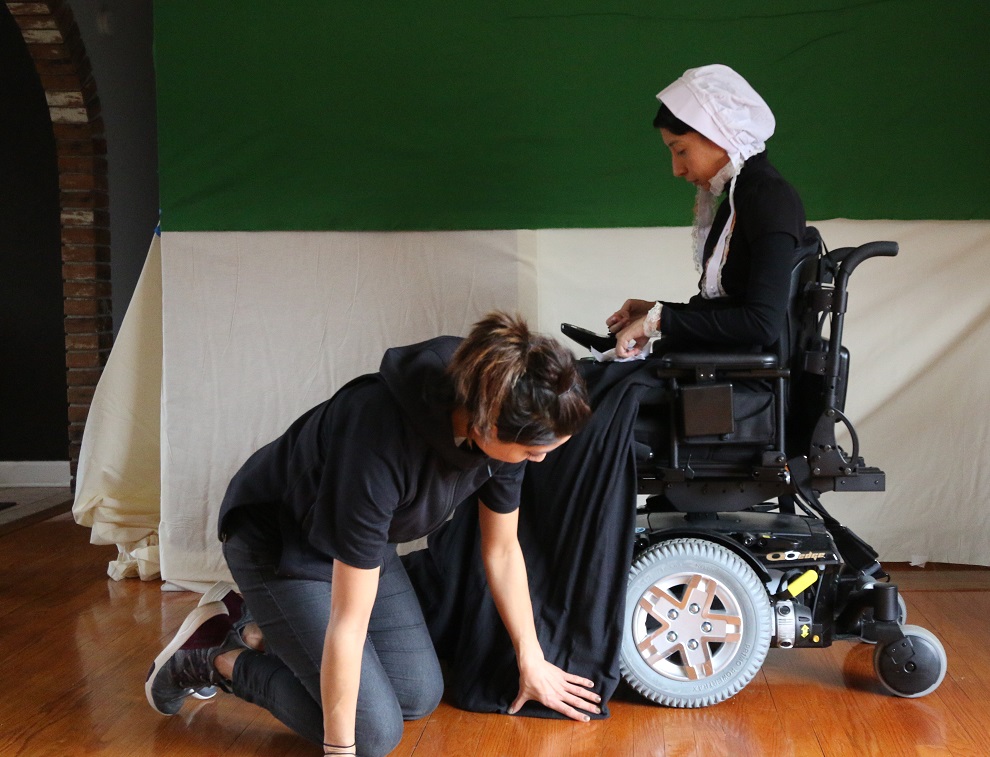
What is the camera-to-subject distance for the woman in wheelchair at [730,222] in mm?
2053

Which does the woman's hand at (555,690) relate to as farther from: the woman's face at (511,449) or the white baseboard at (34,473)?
the white baseboard at (34,473)

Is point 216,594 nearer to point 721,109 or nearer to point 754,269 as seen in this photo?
point 754,269

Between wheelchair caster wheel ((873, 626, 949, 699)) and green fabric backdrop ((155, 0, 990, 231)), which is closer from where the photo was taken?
wheelchair caster wheel ((873, 626, 949, 699))

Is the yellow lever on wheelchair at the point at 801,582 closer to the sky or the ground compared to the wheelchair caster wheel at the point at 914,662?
closer to the sky

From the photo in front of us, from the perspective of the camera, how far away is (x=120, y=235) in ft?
14.9

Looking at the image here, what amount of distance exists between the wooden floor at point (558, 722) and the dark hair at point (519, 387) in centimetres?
81

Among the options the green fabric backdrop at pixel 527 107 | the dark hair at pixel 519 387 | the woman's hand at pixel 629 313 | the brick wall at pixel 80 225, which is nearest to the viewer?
the dark hair at pixel 519 387

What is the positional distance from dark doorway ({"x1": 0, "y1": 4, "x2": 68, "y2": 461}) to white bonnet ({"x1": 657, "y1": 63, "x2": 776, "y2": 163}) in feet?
12.3

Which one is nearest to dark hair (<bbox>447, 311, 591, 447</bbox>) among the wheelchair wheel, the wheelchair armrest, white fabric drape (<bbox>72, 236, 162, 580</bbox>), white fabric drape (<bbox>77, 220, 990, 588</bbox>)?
the wheelchair armrest

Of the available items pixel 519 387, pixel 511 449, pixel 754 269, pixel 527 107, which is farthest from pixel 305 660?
pixel 527 107

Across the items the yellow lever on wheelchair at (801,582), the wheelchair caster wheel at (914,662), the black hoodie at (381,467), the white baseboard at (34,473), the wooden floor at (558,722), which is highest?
the black hoodie at (381,467)

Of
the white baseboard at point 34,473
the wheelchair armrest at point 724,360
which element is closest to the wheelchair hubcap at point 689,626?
the wheelchair armrest at point 724,360

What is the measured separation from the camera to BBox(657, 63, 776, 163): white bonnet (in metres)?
2.12

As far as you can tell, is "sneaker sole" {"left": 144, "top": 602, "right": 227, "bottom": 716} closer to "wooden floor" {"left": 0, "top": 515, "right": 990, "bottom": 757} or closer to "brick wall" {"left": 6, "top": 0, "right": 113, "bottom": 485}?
Answer: "wooden floor" {"left": 0, "top": 515, "right": 990, "bottom": 757}
